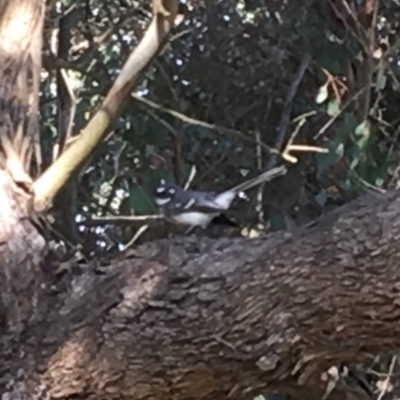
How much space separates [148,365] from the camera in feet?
5.60

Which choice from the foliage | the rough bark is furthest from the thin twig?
the rough bark

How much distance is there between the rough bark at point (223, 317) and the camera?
5.26 ft

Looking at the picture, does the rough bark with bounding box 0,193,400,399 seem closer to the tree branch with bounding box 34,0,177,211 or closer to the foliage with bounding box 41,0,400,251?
the tree branch with bounding box 34,0,177,211

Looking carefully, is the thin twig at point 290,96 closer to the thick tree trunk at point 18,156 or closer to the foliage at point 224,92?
the foliage at point 224,92

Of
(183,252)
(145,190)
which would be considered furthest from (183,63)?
(183,252)

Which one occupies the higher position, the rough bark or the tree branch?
the tree branch

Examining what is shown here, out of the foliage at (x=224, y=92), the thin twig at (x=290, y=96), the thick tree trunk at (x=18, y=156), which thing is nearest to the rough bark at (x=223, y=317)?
the thick tree trunk at (x=18, y=156)

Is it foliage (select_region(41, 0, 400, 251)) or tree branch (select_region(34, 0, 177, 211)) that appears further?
foliage (select_region(41, 0, 400, 251))

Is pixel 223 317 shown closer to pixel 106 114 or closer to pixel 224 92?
pixel 106 114

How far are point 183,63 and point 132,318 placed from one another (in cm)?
155

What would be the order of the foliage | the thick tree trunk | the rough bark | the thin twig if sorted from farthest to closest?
the thin twig, the foliage, the thick tree trunk, the rough bark

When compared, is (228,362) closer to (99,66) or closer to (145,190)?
(145,190)

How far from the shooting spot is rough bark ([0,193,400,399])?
160 cm

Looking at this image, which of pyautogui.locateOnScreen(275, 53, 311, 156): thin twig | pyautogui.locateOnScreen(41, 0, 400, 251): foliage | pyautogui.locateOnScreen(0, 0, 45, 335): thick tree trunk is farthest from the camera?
pyautogui.locateOnScreen(275, 53, 311, 156): thin twig
